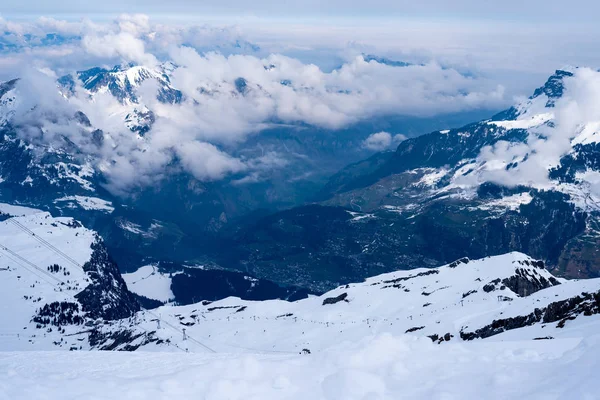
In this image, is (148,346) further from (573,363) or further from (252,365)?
(573,363)

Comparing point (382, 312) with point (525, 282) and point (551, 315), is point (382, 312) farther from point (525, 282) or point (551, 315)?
point (551, 315)

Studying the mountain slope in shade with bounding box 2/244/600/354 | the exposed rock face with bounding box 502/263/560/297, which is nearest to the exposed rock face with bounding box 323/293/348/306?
the mountain slope in shade with bounding box 2/244/600/354

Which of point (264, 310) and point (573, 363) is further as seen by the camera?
point (264, 310)

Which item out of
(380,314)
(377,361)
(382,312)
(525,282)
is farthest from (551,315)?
(525,282)

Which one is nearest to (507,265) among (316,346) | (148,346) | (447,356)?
(316,346)

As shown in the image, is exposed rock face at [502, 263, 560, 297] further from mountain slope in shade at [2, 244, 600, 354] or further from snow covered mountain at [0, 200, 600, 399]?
snow covered mountain at [0, 200, 600, 399]

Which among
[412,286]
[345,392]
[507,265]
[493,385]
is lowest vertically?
[412,286]

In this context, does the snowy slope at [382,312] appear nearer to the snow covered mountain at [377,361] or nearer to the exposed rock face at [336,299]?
the exposed rock face at [336,299]

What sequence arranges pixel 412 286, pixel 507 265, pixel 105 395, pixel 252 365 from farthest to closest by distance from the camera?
pixel 412 286 → pixel 507 265 → pixel 252 365 → pixel 105 395
